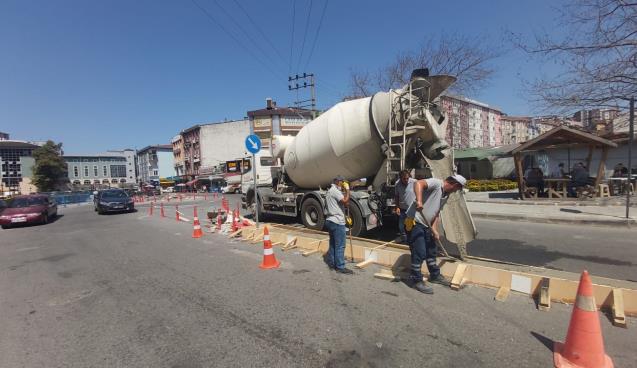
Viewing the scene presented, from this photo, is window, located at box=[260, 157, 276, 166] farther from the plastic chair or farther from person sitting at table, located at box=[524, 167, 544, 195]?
the plastic chair

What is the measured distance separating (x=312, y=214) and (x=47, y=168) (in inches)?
2814

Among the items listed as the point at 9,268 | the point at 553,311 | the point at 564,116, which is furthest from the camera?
the point at 564,116

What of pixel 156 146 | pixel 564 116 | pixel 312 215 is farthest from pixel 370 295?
pixel 156 146

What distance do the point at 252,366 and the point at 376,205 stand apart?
17.0 feet

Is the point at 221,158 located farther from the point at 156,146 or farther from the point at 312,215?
the point at 312,215

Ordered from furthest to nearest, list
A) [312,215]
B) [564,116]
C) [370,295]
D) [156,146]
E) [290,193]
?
1. [156,146]
2. [564,116]
3. [290,193]
4. [312,215]
5. [370,295]

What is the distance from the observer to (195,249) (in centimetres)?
768

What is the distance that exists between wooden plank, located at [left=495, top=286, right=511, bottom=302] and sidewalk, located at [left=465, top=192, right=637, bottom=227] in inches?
272

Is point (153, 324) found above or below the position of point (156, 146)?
below

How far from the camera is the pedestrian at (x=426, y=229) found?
4480mm

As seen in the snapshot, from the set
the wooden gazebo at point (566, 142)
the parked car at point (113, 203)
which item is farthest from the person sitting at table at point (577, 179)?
the parked car at point (113, 203)

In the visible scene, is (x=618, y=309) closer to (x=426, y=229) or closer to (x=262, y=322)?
(x=426, y=229)

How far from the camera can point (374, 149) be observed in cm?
761

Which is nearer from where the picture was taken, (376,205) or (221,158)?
(376,205)
